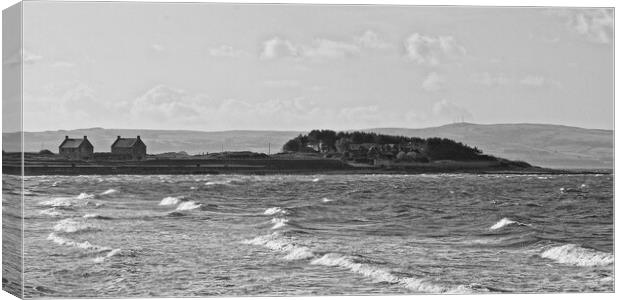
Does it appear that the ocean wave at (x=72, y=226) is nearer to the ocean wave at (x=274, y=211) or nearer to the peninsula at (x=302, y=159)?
the peninsula at (x=302, y=159)

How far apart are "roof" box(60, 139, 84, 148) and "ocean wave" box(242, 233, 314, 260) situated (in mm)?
2648

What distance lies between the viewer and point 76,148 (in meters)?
18.2

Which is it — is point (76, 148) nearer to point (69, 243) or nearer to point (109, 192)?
point (109, 192)

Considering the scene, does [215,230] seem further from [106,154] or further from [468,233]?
[468,233]

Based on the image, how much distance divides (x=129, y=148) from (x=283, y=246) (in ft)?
8.34

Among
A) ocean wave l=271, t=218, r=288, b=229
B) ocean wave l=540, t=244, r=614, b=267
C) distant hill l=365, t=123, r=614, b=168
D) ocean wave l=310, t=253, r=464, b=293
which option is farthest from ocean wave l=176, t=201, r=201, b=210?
ocean wave l=540, t=244, r=614, b=267

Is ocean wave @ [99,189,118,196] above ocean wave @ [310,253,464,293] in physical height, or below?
above

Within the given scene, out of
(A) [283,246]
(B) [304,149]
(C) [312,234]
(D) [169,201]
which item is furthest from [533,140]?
(D) [169,201]

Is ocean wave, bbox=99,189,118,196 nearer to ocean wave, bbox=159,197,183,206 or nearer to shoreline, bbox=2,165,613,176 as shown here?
shoreline, bbox=2,165,613,176

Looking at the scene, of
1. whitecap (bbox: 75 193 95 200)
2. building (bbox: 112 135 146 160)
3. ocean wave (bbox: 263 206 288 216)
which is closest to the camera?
whitecap (bbox: 75 193 95 200)

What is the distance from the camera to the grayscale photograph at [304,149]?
17828mm

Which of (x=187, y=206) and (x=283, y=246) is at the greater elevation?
(x=187, y=206)

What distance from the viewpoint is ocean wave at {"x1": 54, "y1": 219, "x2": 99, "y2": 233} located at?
17.8 m

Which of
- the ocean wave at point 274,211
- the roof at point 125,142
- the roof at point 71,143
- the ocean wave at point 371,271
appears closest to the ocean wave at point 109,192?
the roof at point 125,142
